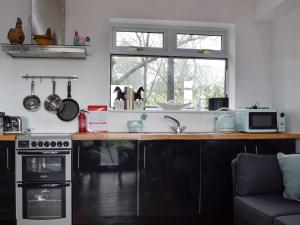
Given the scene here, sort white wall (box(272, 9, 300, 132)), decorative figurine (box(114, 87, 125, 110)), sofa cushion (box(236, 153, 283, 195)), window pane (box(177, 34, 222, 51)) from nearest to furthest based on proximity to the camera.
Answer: sofa cushion (box(236, 153, 283, 195))
white wall (box(272, 9, 300, 132))
decorative figurine (box(114, 87, 125, 110))
window pane (box(177, 34, 222, 51))

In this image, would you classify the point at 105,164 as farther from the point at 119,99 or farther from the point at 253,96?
the point at 253,96

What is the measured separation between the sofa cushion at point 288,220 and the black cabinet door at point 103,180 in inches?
58.1

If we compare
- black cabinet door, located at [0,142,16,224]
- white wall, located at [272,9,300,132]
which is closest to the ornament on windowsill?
black cabinet door, located at [0,142,16,224]

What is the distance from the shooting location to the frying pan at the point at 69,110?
150 inches

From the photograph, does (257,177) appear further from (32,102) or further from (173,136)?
(32,102)

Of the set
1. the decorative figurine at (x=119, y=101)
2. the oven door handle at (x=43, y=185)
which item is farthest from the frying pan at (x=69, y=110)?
the oven door handle at (x=43, y=185)

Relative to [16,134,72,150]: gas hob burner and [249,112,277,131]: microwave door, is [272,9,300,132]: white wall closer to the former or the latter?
[249,112,277,131]: microwave door

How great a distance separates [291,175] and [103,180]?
5.73ft

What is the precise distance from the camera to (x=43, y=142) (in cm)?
325

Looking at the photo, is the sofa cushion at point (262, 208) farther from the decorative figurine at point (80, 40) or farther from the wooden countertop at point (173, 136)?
the decorative figurine at point (80, 40)

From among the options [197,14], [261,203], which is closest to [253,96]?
[197,14]

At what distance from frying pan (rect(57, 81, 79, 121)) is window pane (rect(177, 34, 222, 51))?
1.46 meters

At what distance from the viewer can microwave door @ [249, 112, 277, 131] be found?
3.71 metres

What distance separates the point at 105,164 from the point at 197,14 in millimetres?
2090
